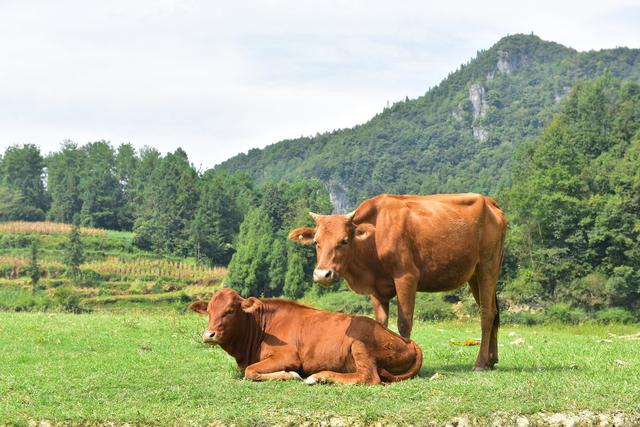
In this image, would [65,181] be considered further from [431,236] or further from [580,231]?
[431,236]

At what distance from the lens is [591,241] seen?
66.1m

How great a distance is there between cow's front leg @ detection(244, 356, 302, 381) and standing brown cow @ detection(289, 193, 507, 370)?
145cm

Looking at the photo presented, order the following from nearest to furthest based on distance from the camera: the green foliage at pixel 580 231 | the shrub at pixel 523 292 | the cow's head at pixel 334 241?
the cow's head at pixel 334 241
the green foliage at pixel 580 231
the shrub at pixel 523 292

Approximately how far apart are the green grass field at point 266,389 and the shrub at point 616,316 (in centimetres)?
4111

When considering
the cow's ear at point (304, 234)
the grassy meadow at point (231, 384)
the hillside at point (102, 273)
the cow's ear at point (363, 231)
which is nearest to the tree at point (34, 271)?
the hillside at point (102, 273)

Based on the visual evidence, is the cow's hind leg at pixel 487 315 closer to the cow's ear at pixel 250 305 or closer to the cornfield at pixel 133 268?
the cow's ear at pixel 250 305

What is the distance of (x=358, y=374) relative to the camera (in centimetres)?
1127

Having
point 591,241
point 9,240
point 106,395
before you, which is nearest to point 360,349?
point 106,395

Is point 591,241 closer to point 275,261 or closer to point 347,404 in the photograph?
point 275,261

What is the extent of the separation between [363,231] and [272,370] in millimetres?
2312

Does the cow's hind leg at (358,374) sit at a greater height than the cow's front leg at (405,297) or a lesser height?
lesser

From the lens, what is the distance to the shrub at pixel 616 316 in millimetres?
54259

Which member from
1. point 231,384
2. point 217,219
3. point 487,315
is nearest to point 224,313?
point 231,384

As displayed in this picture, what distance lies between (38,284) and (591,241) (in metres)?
51.5
